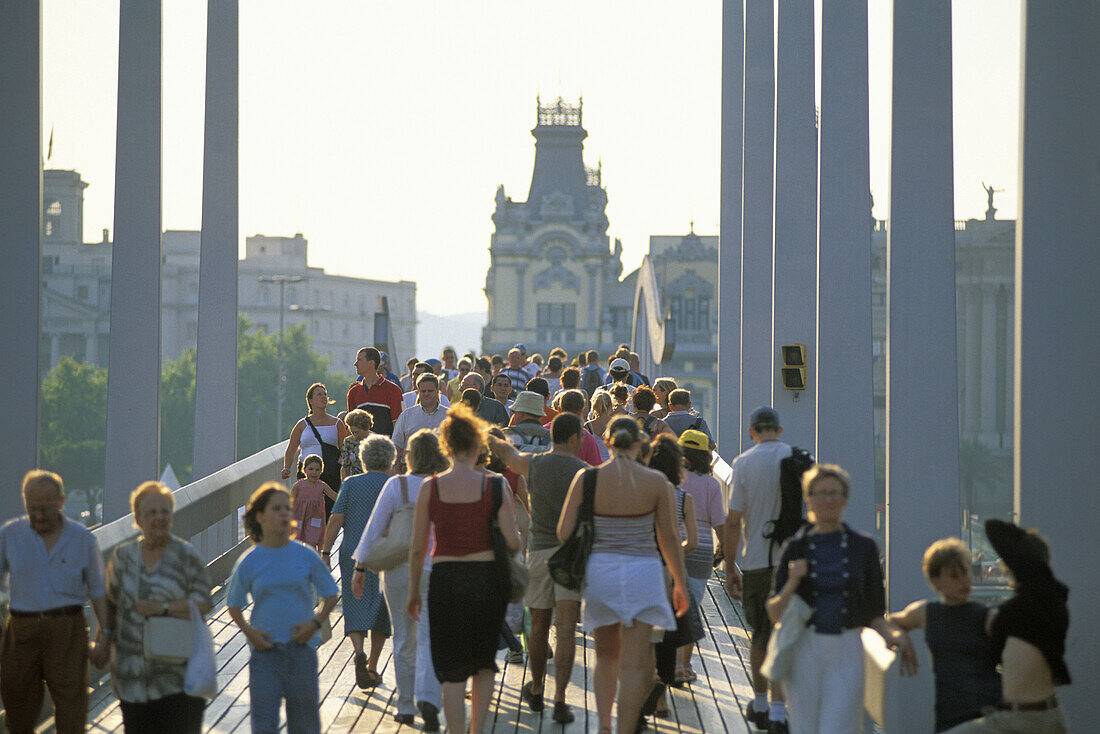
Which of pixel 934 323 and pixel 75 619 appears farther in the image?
pixel 934 323

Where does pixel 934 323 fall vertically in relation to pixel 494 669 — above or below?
above

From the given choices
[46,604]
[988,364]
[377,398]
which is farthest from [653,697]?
[988,364]

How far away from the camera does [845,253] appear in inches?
441

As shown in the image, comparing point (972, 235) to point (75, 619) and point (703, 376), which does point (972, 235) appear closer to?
point (703, 376)

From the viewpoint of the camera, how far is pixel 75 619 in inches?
243

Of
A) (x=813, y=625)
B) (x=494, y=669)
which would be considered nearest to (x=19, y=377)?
(x=494, y=669)

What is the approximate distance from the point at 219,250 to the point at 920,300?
8.21 metres

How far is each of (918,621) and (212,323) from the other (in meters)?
9.97

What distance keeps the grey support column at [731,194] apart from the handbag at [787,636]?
1298cm

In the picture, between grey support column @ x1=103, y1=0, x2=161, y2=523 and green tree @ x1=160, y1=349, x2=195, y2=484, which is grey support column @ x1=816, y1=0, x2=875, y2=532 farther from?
green tree @ x1=160, y1=349, x2=195, y2=484

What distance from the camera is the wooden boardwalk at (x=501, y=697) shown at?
7.72 meters

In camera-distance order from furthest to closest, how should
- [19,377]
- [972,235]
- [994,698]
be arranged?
[972,235] → [19,377] → [994,698]

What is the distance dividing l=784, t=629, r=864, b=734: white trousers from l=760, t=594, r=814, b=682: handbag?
43mm

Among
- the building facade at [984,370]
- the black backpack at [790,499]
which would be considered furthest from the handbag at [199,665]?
the building facade at [984,370]
